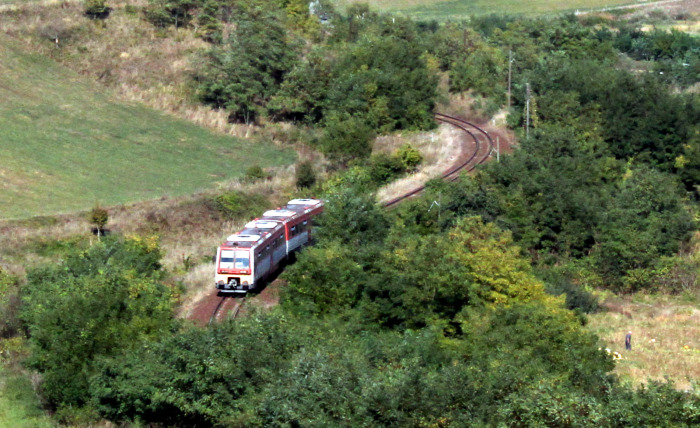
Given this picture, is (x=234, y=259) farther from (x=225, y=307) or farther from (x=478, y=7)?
(x=478, y=7)

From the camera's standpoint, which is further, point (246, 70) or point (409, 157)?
point (246, 70)

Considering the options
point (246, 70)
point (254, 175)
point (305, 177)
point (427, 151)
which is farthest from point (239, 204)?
point (246, 70)

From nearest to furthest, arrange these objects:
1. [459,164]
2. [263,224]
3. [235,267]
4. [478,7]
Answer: [235,267], [263,224], [459,164], [478,7]

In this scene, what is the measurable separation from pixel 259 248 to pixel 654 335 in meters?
16.5

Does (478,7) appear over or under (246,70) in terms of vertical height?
under

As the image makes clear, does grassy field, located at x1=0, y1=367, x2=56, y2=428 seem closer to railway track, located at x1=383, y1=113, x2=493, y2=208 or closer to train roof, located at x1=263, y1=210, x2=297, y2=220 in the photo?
train roof, located at x1=263, y1=210, x2=297, y2=220

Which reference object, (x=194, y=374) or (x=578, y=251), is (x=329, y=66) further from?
(x=194, y=374)

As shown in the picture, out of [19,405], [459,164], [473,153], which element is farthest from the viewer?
[473,153]

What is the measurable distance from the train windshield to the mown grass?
47.0ft

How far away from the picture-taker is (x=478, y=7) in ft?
450

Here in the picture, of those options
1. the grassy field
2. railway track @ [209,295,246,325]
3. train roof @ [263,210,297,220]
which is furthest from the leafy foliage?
train roof @ [263,210,297,220]

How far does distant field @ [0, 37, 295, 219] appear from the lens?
178 ft

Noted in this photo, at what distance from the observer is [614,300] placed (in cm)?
4631

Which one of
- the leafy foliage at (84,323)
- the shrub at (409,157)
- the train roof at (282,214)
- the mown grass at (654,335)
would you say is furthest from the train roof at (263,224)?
the shrub at (409,157)
